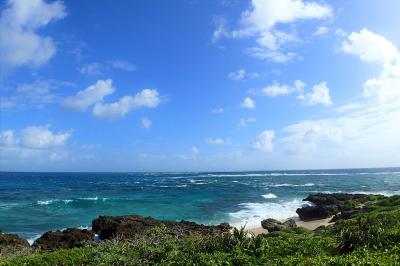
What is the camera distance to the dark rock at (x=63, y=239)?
2083cm

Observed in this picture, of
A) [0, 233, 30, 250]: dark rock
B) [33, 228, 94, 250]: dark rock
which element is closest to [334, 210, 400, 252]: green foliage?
[33, 228, 94, 250]: dark rock

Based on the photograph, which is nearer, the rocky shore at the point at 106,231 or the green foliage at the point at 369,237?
the green foliage at the point at 369,237

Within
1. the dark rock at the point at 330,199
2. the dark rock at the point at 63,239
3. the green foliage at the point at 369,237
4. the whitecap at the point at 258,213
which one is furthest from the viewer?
the dark rock at the point at 330,199

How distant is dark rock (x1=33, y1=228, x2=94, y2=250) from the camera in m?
20.8

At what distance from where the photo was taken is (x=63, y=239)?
21.7 metres

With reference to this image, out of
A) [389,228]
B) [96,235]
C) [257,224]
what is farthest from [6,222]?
[389,228]

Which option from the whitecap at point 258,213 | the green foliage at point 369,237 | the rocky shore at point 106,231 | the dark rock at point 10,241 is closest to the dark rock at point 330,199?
the whitecap at point 258,213

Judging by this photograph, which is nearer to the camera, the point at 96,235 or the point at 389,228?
the point at 389,228

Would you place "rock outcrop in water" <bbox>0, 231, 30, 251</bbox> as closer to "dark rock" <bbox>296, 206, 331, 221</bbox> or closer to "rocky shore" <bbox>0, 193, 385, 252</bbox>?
"rocky shore" <bbox>0, 193, 385, 252</bbox>

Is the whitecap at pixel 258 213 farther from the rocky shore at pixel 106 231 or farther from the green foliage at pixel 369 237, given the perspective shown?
the green foliage at pixel 369 237

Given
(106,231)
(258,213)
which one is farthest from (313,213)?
(106,231)

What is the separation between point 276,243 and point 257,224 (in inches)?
809

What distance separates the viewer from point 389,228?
11688 mm

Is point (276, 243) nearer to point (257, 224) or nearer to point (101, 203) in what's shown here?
point (257, 224)
